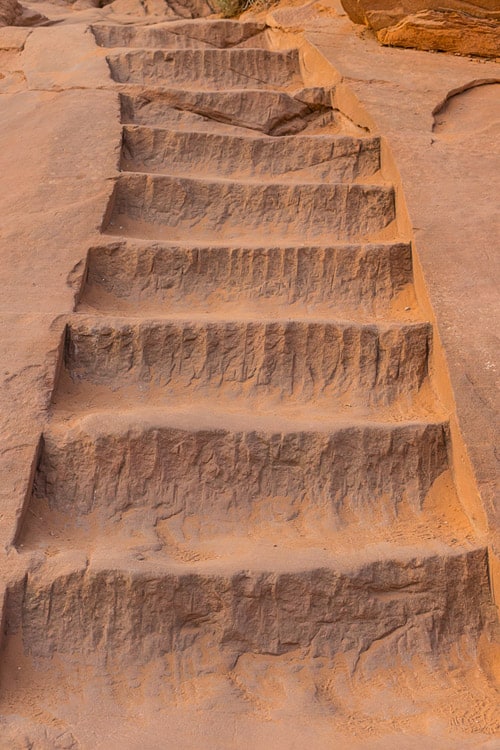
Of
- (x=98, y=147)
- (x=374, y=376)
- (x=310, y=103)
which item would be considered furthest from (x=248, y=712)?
(x=310, y=103)

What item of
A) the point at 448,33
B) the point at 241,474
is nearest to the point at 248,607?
the point at 241,474

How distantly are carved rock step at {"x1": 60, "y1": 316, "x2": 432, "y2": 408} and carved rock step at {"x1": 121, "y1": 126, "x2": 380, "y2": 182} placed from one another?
136 cm

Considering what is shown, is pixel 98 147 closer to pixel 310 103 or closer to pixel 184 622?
pixel 310 103

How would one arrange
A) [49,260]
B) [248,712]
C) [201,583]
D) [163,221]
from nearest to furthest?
[248,712] → [201,583] → [49,260] → [163,221]

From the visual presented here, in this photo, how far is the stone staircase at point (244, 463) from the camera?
8.36ft

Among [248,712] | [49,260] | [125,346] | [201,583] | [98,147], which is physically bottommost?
[248,712]

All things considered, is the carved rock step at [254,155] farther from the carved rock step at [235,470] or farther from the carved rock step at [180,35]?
the carved rock step at [235,470]

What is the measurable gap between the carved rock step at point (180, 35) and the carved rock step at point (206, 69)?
50cm

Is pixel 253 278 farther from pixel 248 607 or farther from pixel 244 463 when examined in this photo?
pixel 248 607

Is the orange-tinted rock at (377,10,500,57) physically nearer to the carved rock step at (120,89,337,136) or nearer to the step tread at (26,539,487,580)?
the carved rock step at (120,89,337,136)

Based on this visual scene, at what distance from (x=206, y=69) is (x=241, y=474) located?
3.36 m

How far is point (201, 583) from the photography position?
102 inches

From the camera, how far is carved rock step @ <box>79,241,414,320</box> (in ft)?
12.0

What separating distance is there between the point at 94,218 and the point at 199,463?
1.42 metres
